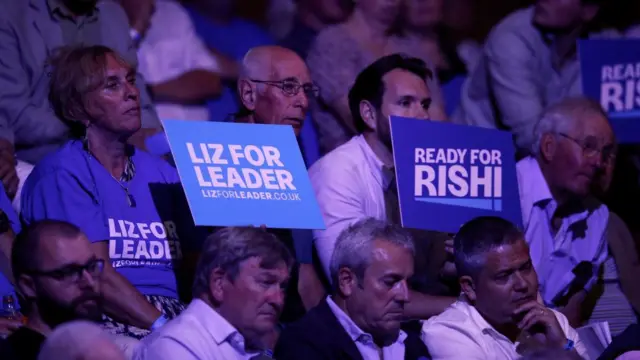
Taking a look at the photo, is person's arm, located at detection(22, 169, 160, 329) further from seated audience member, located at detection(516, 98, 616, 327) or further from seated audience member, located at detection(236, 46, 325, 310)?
seated audience member, located at detection(516, 98, 616, 327)

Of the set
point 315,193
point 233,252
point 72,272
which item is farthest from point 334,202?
point 72,272

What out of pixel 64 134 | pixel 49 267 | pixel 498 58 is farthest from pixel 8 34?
pixel 498 58

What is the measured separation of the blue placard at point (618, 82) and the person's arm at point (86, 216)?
9.10ft

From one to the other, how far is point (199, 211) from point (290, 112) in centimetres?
111

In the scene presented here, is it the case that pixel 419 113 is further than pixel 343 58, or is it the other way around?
pixel 343 58

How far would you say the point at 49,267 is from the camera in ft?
15.4

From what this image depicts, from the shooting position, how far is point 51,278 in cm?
469

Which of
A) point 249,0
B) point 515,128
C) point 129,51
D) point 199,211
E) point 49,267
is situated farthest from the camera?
point 249,0

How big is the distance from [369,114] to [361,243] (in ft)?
3.61

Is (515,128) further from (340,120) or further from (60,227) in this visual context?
(60,227)

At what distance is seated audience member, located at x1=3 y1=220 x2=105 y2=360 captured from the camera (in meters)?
4.67

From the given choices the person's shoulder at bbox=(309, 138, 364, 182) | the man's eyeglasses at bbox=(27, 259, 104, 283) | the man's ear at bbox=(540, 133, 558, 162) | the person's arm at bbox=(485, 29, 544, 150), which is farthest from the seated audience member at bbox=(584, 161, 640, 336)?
the man's eyeglasses at bbox=(27, 259, 104, 283)

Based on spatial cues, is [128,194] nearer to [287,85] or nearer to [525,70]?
[287,85]

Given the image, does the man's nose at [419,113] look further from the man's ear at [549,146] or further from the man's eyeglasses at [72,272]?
the man's eyeglasses at [72,272]
